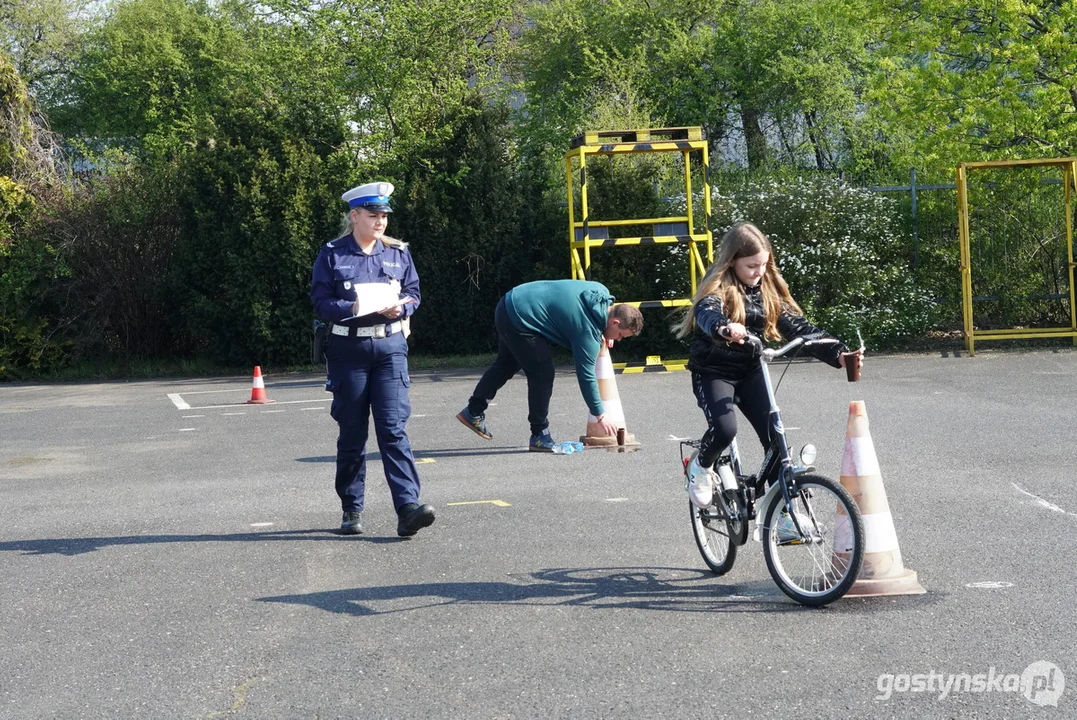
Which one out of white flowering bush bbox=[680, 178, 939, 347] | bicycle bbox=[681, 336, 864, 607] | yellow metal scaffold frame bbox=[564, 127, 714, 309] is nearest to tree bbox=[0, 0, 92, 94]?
yellow metal scaffold frame bbox=[564, 127, 714, 309]

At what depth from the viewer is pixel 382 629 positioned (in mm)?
5418

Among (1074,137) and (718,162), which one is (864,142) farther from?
(1074,137)

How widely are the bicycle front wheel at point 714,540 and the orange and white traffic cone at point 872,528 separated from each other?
643mm

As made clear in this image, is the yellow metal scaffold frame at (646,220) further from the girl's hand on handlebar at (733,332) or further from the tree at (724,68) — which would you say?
the tree at (724,68)

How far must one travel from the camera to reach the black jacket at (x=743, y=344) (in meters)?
5.82

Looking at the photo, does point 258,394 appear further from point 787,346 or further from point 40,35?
point 40,35

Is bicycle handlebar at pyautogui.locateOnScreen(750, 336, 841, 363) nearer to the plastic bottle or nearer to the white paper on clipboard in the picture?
the white paper on clipboard

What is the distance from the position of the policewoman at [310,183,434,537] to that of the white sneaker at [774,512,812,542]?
88.8 inches

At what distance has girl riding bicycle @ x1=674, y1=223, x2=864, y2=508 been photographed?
587cm

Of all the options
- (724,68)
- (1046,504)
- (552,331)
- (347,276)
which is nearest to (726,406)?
(347,276)

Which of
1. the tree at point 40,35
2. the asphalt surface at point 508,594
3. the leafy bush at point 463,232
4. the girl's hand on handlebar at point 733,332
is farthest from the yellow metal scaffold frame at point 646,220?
the tree at point 40,35

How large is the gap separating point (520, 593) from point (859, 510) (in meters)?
1.58

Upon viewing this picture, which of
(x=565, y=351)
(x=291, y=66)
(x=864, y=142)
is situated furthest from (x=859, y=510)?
(x=864, y=142)

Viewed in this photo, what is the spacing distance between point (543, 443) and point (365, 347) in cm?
354
